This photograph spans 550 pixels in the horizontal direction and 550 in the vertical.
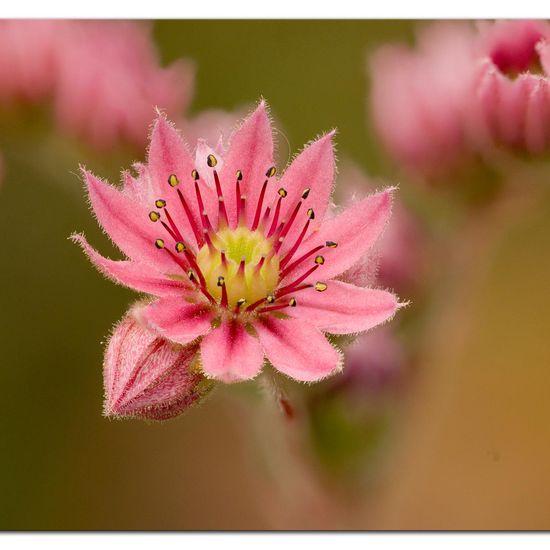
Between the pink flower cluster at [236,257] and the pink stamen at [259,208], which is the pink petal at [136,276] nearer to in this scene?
the pink flower cluster at [236,257]

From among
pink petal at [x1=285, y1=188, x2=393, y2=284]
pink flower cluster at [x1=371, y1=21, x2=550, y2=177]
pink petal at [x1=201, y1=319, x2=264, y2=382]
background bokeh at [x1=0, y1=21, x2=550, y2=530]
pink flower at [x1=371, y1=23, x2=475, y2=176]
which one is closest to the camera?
pink petal at [x1=201, y1=319, x2=264, y2=382]

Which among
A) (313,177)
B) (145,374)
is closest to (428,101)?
(313,177)

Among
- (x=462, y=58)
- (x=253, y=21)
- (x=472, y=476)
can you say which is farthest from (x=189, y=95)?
(x=472, y=476)

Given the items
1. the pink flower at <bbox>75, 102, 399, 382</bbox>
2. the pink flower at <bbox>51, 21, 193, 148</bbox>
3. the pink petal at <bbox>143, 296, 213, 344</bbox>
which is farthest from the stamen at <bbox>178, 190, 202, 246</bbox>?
the pink flower at <bbox>51, 21, 193, 148</bbox>

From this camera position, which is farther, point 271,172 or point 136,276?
point 271,172

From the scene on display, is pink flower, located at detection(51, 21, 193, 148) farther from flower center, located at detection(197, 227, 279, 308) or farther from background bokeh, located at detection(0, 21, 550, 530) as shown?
flower center, located at detection(197, 227, 279, 308)

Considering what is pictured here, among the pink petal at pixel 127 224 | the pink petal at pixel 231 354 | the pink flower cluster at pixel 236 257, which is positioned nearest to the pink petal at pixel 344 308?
the pink flower cluster at pixel 236 257

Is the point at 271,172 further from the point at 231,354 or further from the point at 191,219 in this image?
the point at 231,354

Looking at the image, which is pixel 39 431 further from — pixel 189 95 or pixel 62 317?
pixel 189 95
